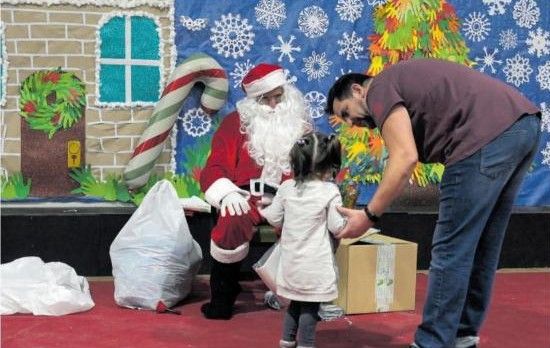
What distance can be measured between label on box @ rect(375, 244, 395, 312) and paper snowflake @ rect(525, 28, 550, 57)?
6.47 feet

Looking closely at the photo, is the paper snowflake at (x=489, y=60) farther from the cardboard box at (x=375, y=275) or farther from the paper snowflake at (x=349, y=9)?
the cardboard box at (x=375, y=275)

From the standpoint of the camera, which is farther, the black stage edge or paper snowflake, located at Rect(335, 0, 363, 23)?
paper snowflake, located at Rect(335, 0, 363, 23)

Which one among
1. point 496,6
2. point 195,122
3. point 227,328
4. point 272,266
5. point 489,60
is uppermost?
point 496,6

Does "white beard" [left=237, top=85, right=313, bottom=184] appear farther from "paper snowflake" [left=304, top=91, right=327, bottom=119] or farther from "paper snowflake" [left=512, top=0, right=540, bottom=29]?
"paper snowflake" [left=512, top=0, right=540, bottom=29]

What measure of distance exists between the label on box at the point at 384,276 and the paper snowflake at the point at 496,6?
1.91 m

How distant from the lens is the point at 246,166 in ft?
11.9

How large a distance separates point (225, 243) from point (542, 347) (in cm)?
147

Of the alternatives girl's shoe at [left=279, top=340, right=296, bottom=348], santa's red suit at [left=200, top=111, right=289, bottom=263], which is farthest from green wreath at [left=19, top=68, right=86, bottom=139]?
girl's shoe at [left=279, top=340, right=296, bottom=348]

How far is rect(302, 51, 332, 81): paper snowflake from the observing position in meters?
4.54

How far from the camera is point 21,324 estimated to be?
3324 millimetres

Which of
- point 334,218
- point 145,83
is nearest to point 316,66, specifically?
point 145,83

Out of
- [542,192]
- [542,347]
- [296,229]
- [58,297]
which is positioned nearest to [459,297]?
[296,229]

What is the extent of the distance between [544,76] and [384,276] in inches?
81.2

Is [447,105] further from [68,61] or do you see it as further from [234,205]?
[68,61]
